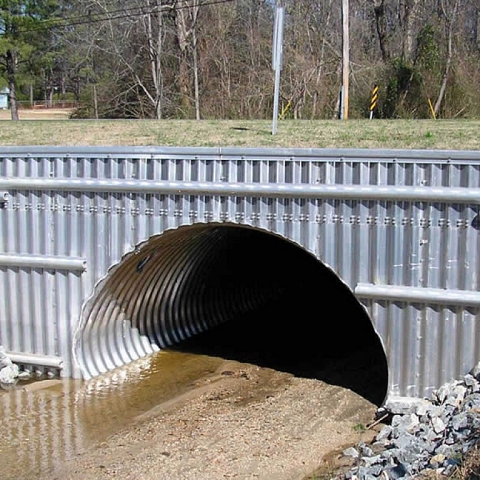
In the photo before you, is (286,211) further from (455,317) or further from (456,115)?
(456,115)

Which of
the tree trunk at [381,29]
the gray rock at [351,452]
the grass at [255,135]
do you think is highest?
the tree trunk at [381,29]

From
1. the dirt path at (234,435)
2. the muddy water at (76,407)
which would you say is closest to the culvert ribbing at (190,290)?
the muddy water at (76,407)

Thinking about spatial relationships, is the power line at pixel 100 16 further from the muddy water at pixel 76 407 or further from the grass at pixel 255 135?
the muddy water at pixel 76 407

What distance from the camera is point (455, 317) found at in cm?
923

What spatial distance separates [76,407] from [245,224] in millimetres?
3532

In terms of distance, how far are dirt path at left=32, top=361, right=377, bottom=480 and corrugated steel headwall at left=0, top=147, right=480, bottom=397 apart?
1.10 metres

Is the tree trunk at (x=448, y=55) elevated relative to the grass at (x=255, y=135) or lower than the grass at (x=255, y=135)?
elevated

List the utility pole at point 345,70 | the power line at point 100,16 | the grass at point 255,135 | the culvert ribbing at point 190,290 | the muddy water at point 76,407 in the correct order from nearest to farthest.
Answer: the muddy water at point 76,407 → the grass at point 255,135 → the culvert ribbing at point 190,290 → the utility pole at point 345,70 → the power line at point 100,16

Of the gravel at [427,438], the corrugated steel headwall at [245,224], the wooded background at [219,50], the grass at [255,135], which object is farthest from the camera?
the wooded background at [219,50]

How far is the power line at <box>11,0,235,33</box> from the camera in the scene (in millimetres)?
32656

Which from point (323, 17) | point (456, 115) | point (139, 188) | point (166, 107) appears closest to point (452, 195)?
point (139, 188)

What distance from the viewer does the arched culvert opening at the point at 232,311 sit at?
11.9 meters

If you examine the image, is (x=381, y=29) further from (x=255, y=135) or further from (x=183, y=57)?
(x=255, y=135)

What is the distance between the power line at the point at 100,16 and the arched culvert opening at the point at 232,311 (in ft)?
60.6
